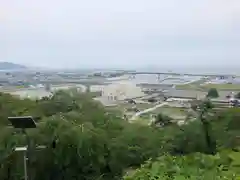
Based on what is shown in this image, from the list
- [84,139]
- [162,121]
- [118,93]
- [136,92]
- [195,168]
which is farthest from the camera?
[136,92]

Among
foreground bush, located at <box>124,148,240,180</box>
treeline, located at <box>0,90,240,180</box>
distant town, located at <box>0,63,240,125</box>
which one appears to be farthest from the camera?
distant town, located at <box>0,63,240,125</box>

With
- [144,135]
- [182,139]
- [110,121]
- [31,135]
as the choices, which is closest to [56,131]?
[31,135]

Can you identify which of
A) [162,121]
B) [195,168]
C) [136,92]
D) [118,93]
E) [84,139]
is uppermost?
[195,168]

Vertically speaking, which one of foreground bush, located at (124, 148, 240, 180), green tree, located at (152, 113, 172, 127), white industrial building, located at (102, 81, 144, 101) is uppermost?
foreground bush, located at (124, 148, 240, 180)

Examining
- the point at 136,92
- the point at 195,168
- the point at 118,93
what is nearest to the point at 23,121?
the point at 195,168

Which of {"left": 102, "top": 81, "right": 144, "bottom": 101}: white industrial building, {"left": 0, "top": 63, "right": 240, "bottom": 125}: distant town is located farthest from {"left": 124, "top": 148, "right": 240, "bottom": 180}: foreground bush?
{"left": 102, "top": 81, "right": 144, "bottom": 101}: white industrial building

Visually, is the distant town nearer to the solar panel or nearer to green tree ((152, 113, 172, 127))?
green tree ((152, 113, 172, 127))

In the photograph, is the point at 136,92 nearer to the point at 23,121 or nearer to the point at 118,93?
the point at 118,93

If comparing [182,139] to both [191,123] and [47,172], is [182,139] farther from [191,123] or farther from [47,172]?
[47,172]

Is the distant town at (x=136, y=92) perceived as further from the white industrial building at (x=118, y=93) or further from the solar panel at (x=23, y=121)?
the solar panel at (x=23, y=121)
